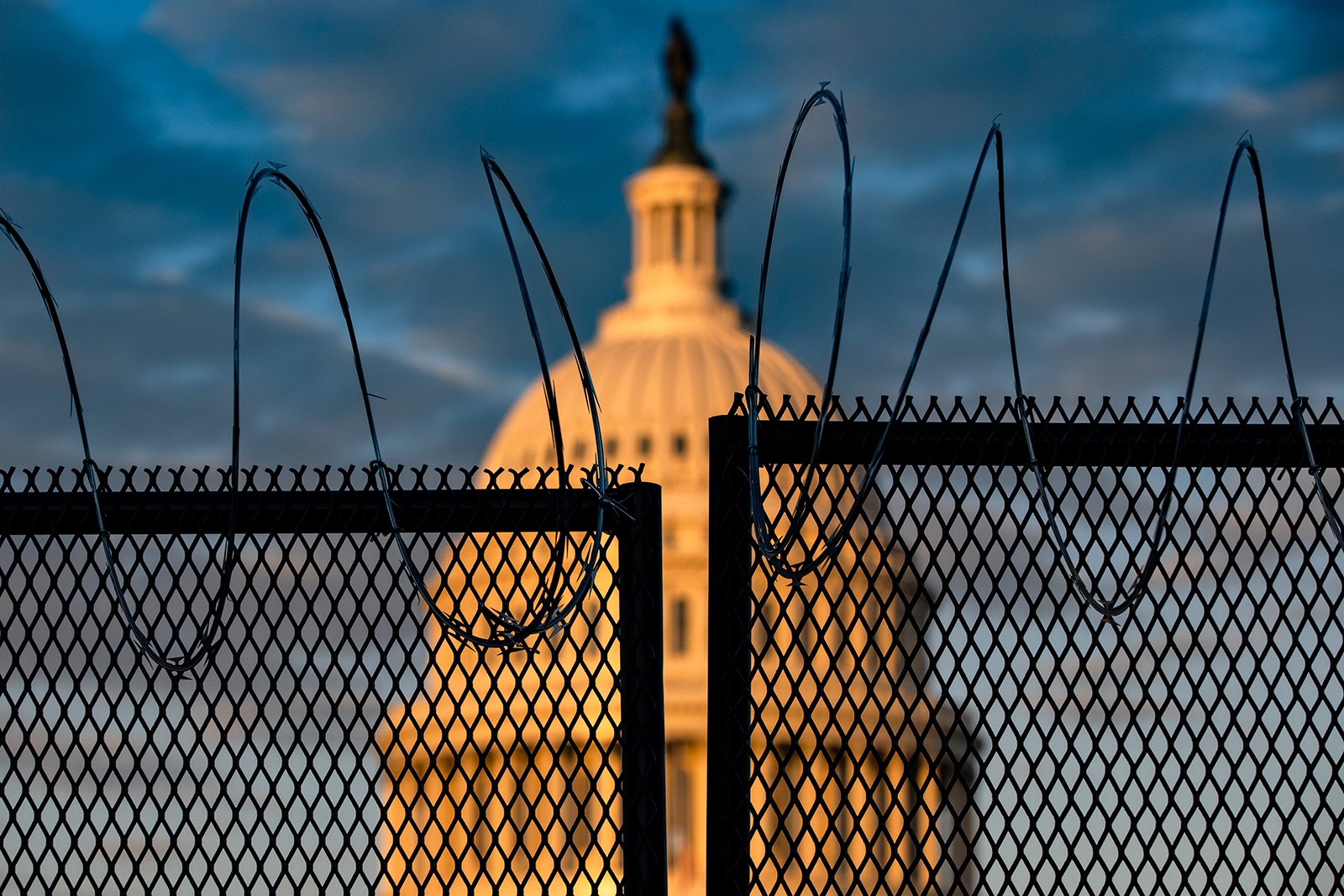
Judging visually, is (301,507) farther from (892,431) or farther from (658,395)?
(658,395)

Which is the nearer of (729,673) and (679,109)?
(729,673)

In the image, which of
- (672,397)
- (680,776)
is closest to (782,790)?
(680,776)

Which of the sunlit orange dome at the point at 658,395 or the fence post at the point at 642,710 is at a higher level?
the sunlit orange dome at the point at 658,395

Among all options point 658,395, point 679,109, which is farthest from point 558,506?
point 679,109

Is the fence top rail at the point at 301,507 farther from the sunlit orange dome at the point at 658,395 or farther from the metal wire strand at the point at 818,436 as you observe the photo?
the sunlit orange dome at the point at 658,395

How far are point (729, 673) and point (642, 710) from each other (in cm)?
25

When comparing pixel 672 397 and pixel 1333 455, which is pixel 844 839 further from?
pixel 672 397

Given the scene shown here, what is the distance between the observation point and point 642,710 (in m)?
4.45

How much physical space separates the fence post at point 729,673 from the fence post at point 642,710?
14 centimetres

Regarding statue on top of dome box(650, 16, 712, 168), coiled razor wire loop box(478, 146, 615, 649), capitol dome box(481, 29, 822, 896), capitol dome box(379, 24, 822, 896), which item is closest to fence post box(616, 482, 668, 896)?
coiled razor wire loop box(478, 146, 615, 649)

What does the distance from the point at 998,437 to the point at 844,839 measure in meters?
1.23

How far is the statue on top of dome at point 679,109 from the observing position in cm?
10106

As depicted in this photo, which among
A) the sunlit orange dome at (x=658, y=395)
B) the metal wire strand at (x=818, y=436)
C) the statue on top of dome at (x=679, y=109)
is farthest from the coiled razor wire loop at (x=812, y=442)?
the statue on top of dome at (x=679, y=109)

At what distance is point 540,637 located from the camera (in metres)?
4.42
